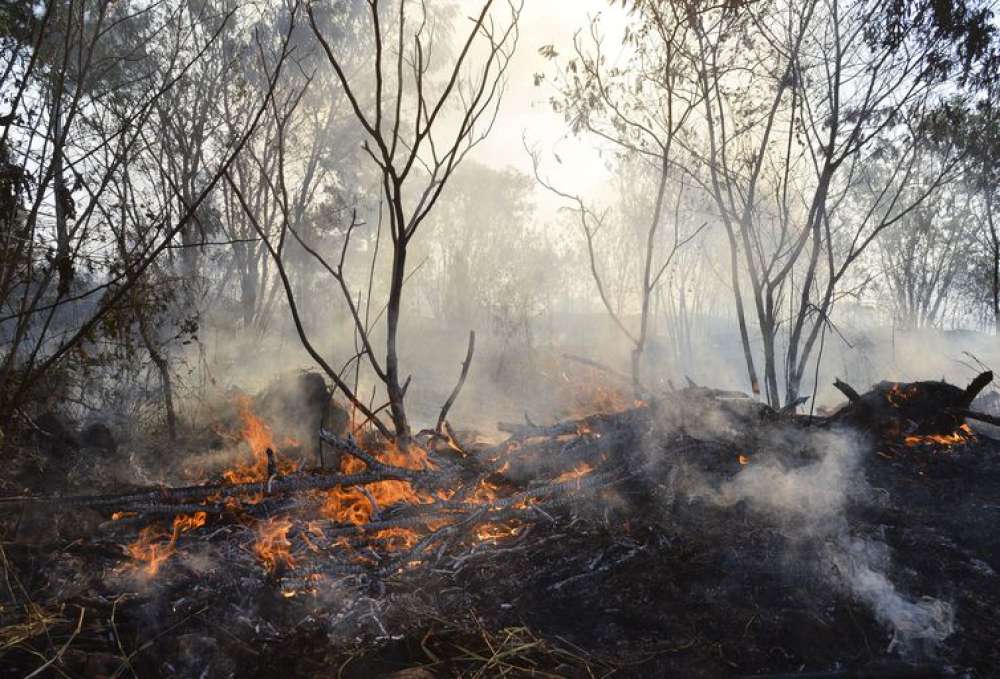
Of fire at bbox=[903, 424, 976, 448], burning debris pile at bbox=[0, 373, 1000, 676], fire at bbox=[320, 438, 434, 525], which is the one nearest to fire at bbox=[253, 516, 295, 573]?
burning debris pile at bbox=[0, 373, 1000, 676]

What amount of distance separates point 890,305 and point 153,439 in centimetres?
3481

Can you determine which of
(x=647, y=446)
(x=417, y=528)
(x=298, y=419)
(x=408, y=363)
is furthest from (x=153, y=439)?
(x=408, y=363)

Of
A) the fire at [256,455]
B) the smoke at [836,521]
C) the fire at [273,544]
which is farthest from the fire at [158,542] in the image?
the smoke at [836,521]

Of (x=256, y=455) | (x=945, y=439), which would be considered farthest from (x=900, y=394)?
(x=256, y=455)

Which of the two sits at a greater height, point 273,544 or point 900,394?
point 900,394

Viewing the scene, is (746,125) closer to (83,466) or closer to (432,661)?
(432,661)

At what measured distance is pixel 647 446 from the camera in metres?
4.81

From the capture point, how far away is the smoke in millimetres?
2941

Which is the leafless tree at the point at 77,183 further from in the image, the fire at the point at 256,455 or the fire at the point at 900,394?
the fire at the point at 900,394

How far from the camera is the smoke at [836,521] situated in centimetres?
294

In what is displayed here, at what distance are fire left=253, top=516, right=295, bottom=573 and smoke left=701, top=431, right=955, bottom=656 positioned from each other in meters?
2.94

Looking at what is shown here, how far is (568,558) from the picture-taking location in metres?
3.81

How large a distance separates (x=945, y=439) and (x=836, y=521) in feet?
6.41

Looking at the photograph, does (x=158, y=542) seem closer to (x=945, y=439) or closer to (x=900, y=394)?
(x=900, y=394)
